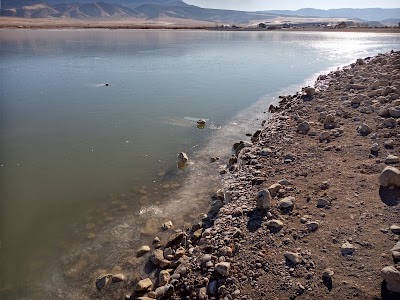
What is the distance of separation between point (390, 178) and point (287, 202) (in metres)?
1.63

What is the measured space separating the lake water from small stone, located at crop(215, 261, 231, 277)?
1.48 meters

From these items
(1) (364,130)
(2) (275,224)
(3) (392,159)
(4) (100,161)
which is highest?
(3) (392,159)

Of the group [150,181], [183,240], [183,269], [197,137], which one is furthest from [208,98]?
[183,269]

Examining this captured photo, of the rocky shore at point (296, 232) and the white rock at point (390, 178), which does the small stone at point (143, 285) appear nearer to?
the rocky shore at point (296, 232)

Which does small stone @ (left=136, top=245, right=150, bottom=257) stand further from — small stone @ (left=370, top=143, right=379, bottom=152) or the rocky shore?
small stone @ (left=370, top=143, right=379, bottom=152)

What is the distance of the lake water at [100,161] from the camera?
213 inches

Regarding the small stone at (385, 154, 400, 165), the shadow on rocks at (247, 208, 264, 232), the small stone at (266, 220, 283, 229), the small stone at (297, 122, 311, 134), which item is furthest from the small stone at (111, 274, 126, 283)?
the small stone at (297, 122, 311, 134)

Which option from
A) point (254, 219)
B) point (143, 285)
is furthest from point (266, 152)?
point (143, 285)

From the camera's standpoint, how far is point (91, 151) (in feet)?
29.9

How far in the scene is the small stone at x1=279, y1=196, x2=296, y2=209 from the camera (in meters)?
5.32

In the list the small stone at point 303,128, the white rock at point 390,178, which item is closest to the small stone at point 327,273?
the white rock at point 390,178

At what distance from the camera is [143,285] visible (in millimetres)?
Result: 4559

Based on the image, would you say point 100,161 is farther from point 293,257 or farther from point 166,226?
point 293,257

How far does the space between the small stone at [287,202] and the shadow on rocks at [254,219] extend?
367 millimetres
